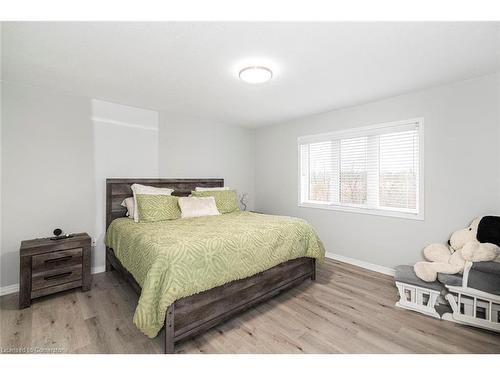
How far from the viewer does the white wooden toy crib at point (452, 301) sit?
1872 millimetres

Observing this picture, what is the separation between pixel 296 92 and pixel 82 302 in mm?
3251

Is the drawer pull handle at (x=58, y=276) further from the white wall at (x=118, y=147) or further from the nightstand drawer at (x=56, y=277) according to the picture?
the white wall at (x=118, y=147)

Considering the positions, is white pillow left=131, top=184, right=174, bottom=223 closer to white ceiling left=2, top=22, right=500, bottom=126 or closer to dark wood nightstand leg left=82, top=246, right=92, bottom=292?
dark wood nightstand leg left=82, top=246, right=92, bottom=292

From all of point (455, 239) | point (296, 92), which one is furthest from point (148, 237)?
point (455, 239)

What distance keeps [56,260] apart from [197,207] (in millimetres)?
1581

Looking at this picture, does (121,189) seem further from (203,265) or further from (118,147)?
(203,265)

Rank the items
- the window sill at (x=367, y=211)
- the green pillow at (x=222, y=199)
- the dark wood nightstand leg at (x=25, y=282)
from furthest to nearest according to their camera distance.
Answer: the green pillow at (x=222, y=199) < the window sill at (x=367, y=211) < the dark wood nightstand leg at (x=25, y=282)

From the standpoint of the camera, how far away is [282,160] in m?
4.30

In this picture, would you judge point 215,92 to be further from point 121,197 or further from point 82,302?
point 82,302

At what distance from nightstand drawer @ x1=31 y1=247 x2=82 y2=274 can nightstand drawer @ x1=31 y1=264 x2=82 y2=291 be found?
0.12 feet

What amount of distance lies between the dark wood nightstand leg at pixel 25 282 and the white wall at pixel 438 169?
3632 millimetres

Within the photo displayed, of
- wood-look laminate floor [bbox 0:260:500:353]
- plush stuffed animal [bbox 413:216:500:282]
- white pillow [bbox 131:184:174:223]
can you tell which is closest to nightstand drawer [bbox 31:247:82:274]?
wood-look laminate floor [bbox 0:260:500:353]

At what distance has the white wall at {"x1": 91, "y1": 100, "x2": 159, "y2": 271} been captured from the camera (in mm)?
3070

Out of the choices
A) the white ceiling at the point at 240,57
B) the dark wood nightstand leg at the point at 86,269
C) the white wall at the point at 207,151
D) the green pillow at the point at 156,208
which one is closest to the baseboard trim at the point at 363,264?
the white wall at the point at 207,151
